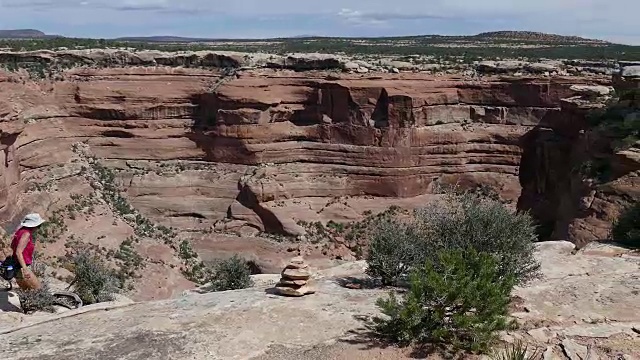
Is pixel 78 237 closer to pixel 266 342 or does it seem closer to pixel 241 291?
pixel 241 291

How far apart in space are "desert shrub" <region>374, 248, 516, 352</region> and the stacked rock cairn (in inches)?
81.9

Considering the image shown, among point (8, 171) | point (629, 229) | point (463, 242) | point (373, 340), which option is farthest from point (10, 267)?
point (8, 171)

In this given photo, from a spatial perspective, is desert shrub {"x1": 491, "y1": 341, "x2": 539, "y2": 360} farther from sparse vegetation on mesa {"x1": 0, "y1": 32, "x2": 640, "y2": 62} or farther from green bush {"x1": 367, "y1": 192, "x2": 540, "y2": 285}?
sparse vegetation on mesa {"x1": 0, "y1": 32, "x2": 640, "y2": 62}

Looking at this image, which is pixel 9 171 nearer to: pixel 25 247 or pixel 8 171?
pixel 8 171

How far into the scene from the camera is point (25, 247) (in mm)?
9992

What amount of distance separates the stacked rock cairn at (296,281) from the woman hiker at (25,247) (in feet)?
13.1

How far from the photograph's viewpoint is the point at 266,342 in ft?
29.0

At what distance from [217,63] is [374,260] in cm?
2817

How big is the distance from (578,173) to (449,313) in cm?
1915

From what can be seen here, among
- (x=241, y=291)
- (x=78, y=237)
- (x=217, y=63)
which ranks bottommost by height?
(x=78, y=237)

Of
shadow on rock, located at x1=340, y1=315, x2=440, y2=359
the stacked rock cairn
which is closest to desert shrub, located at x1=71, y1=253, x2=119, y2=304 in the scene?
the stacked rock cairn

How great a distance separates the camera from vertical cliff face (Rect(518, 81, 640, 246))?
2106cm

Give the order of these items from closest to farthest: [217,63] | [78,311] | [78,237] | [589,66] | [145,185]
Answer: [78,311] → [78,237] → [145,185] → [217,63] → [589,66]

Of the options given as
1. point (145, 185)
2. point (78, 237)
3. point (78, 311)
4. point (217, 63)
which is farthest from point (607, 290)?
point (217, 63)
